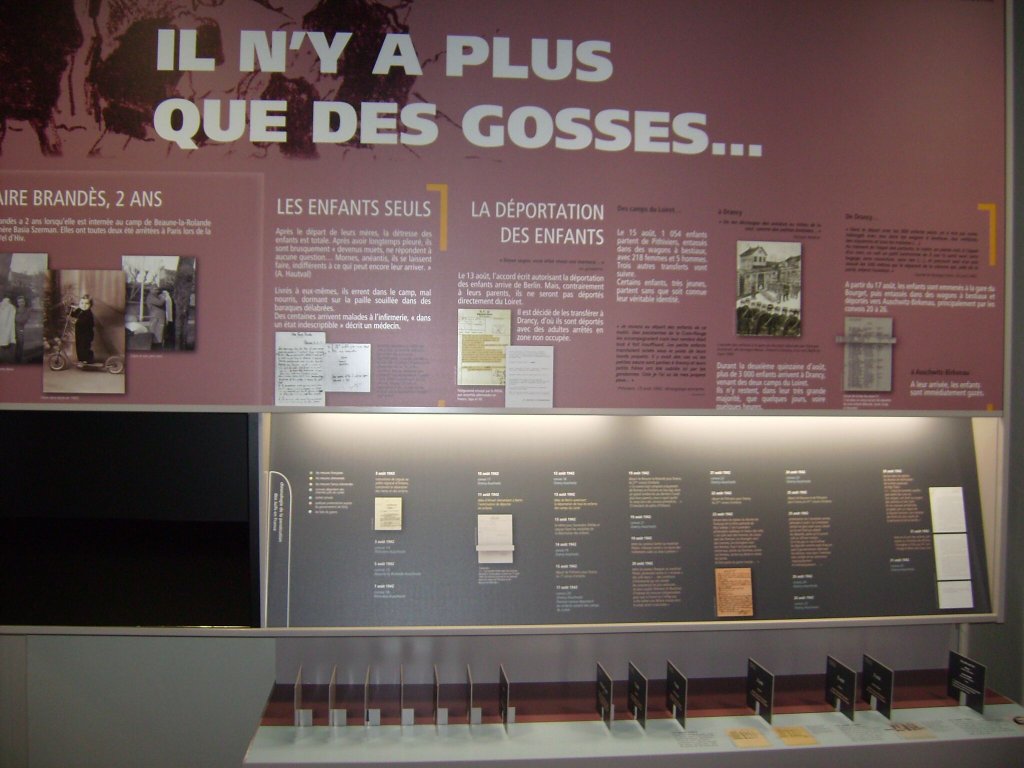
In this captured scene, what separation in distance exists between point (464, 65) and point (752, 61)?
3.22 feet

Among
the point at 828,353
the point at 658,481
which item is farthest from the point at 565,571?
the point at 828,353

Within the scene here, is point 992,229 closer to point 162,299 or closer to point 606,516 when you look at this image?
point 606,516

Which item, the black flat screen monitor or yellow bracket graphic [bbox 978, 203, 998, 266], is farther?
yellow bracket graphic [bbox 978, 203, 998, 266]

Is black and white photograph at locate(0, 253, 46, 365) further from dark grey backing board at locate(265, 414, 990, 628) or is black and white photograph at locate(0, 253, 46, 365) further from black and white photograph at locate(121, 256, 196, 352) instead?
dark grey backing board at locate(265, 414, 990, 628)

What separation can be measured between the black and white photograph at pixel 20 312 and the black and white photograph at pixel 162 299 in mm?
285

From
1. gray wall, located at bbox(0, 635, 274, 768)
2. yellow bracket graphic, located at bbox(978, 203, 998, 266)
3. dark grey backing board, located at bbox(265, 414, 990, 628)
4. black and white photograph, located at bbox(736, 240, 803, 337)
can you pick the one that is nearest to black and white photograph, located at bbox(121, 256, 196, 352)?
dark grey backing board, located at bbox(265, 414, 990, 628)

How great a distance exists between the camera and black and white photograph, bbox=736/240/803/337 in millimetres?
2277

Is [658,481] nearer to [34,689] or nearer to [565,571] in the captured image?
[565,571]

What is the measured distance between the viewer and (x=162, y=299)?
7.07 feet

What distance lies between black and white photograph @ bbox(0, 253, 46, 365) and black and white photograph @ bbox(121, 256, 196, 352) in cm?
28

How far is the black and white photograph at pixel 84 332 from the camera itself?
213 centimetres

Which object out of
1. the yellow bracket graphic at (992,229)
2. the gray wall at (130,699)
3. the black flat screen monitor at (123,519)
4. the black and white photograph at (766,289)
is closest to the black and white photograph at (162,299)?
the black flat screen monitor at (123,519)

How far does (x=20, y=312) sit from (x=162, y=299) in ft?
1.46

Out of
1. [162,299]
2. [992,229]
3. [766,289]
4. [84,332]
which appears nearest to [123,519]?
[84,332]
